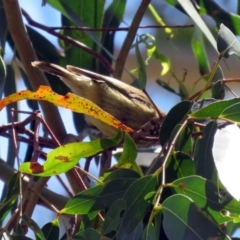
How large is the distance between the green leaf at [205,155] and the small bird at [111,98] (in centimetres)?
63

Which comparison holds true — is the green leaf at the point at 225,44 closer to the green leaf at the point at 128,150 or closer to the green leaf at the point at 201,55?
the green leaf at the point at 128,150

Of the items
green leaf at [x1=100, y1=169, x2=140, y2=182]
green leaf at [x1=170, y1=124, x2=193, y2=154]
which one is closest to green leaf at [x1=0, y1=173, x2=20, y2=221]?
green leaf at [x1=100, y1=169, x2=140, y2=182]

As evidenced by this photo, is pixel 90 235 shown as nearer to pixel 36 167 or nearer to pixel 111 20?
pixel 36 167

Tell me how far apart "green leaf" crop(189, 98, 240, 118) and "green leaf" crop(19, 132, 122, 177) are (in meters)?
0.17

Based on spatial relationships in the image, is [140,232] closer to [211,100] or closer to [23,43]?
[211,100]

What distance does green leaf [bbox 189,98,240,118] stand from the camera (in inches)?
40.6

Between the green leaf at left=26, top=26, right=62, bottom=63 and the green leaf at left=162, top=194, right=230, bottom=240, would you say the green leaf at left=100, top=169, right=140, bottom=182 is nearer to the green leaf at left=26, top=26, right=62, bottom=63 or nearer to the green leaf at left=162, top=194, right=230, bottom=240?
the green leaf at left=162, top=194, right=230, bottom=240

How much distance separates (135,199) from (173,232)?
0.08m

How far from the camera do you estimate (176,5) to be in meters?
1.86

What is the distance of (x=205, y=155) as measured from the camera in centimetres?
105

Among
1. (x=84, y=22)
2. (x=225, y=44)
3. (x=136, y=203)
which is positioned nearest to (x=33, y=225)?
(x=136, y=203)

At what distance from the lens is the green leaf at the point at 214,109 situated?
103 cm

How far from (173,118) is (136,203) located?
0.20m

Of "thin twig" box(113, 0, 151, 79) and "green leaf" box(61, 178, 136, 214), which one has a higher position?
"thin twig" box(113, 0, 151, 79)
